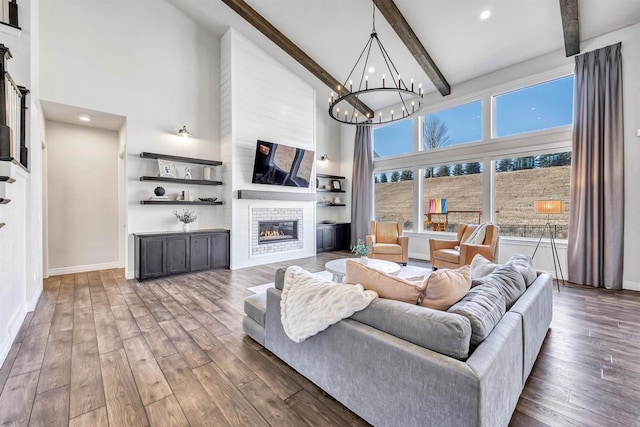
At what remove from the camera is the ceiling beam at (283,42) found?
4777 millimetres

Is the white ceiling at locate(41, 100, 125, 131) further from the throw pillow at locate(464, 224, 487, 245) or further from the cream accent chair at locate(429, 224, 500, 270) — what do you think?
the throw pillow at locate(464, 224, 487, 245)

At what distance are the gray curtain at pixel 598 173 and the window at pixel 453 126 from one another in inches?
61.0

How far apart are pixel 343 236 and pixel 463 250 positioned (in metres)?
3.69

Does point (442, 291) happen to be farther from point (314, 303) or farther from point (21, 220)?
point (21, 220)

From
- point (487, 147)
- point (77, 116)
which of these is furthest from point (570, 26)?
point (77, 116)

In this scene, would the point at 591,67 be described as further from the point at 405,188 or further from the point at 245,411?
the point at 245,411

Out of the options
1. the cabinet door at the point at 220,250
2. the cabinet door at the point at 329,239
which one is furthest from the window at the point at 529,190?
the cabinet door at the point at 220,250

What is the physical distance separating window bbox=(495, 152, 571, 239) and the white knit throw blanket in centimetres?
479

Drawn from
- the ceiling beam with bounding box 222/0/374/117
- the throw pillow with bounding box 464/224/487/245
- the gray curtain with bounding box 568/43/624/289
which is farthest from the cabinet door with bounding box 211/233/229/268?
the gray curtain with bounding box 568/43/624/289

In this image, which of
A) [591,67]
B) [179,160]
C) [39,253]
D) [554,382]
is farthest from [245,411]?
[591,67]

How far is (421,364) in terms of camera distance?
1265mm

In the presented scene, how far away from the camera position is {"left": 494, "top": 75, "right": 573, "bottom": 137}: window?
Result: 4.61 meters

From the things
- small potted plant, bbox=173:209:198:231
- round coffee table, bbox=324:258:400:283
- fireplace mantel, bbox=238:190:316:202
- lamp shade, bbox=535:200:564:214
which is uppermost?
fireplace mantel, bbox=238:190:316:202

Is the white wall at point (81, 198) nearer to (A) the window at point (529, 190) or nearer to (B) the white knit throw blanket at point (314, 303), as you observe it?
(B) the white knit throw blanket at point (314, 303)
